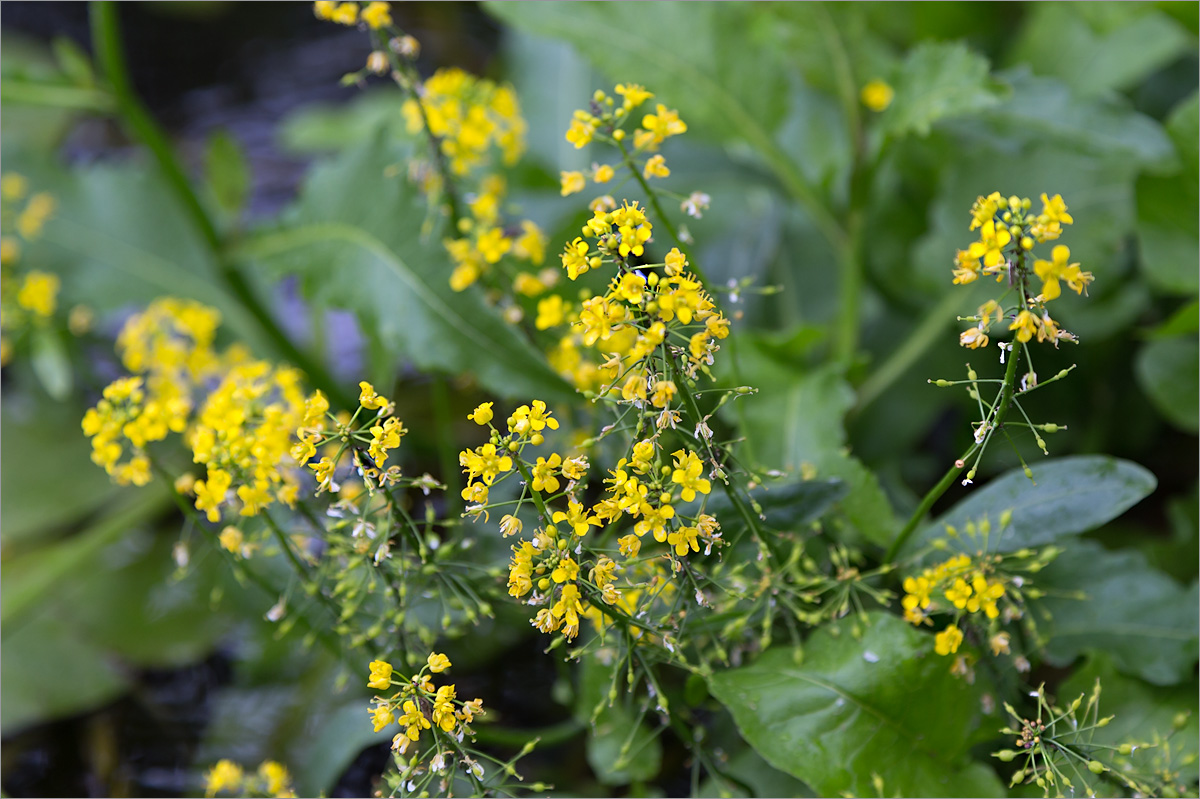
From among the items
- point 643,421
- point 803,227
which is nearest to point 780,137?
point 803,227

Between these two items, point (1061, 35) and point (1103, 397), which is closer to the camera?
point (1103, 397)

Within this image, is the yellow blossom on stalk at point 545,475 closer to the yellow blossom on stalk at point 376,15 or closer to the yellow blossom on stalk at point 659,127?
the yellow blossom on stalk at point 659,127

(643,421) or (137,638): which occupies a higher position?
(137,638)

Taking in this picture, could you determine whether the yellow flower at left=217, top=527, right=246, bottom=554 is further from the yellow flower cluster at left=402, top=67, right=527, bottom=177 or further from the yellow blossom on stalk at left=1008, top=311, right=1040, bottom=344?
the yellow blossom on stalk at left=1008, top=311, right=1040, bottom=344

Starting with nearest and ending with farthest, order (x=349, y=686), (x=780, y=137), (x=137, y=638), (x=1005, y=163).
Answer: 1. (x=349, y=686)
2. (x=1005, y=163)
3. (x=137, y=638)
4. (x=780, y=137)

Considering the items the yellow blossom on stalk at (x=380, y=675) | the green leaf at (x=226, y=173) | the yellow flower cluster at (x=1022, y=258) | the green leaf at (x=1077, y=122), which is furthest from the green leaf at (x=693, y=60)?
the yellow blossom on stalk at (x=380, y=675)

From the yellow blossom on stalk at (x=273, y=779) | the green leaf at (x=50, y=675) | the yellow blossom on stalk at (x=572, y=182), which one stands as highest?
the green leaf at (x=50, y=675)

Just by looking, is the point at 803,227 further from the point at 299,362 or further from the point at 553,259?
the point at 299,362
